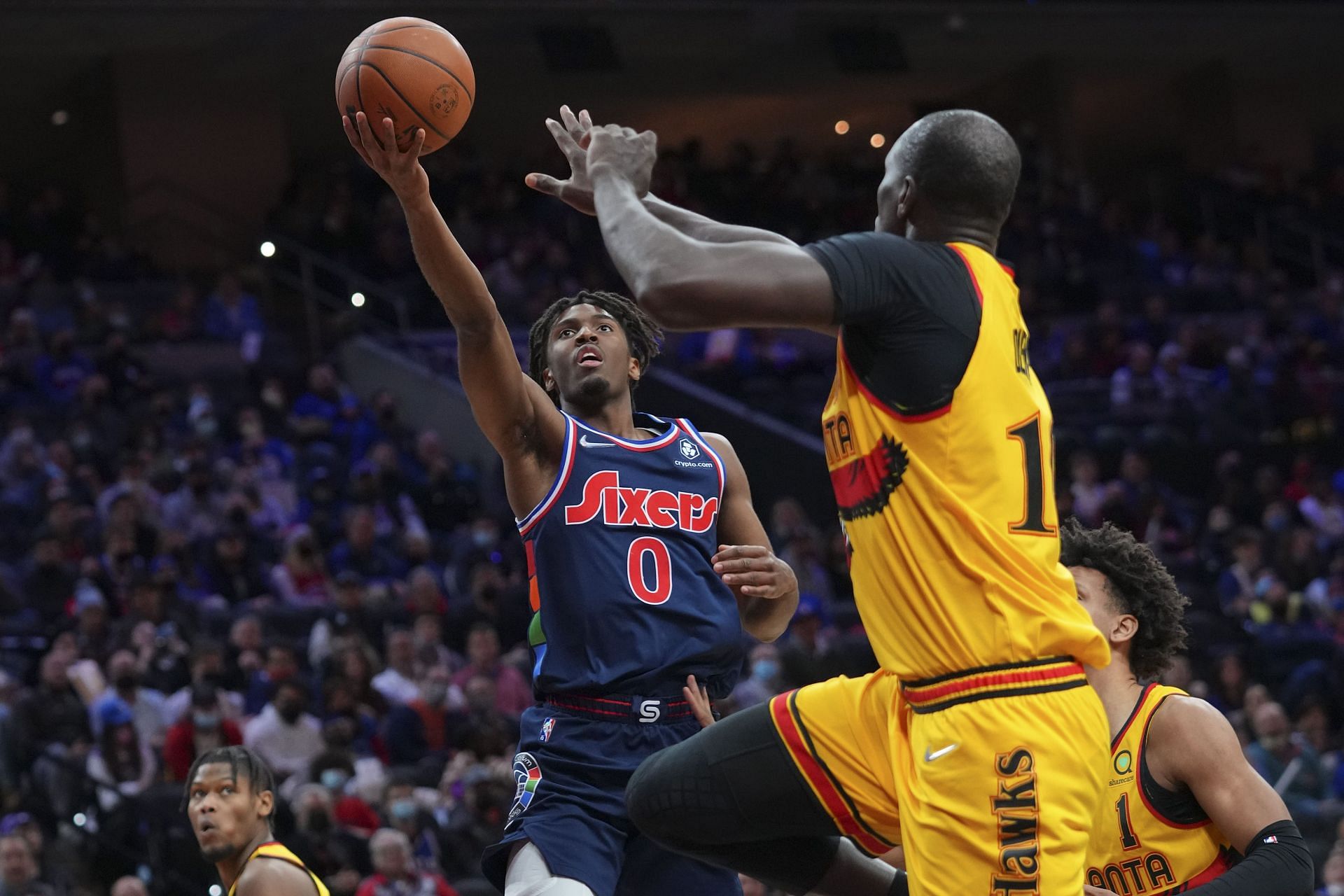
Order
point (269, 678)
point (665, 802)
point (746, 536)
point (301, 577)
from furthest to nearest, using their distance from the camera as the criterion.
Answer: point (301, 577) → point (269, 678) → point (746, 536) → point (665, 802)

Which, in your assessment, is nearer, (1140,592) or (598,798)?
(1140,592)

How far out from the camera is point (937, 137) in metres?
3.45

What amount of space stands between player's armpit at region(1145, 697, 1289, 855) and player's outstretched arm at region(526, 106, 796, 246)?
1508mm

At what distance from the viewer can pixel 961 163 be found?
11.3 feet

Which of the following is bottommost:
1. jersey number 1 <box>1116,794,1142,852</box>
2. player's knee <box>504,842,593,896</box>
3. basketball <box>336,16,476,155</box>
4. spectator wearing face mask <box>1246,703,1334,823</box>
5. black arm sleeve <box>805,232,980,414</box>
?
spectator wearing face mask <box>1246,703,1334,823</box>

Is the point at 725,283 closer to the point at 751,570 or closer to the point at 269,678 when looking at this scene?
the point at 751,570

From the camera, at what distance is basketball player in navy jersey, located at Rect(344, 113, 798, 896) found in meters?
4.34

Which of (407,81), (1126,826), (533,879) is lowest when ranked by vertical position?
(1126,826)

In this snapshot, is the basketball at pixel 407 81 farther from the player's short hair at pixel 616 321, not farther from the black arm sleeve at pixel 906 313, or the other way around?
the black arm sleeve at pixel 906 313

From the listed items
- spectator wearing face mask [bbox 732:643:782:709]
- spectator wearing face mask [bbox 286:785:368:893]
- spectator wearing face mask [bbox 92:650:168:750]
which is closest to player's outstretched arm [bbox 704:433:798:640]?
spectator wearing face mask [bbox 286:785:368:893]

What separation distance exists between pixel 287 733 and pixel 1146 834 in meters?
6.56

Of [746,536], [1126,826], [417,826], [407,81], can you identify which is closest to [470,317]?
[407,81]

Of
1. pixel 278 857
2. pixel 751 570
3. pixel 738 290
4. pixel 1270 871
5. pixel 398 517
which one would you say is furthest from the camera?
pixel 398 517

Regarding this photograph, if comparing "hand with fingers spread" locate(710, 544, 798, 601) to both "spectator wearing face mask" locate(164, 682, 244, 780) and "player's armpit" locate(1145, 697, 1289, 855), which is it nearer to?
"player's armpit" locate(1145, 697, 1289, 855)
